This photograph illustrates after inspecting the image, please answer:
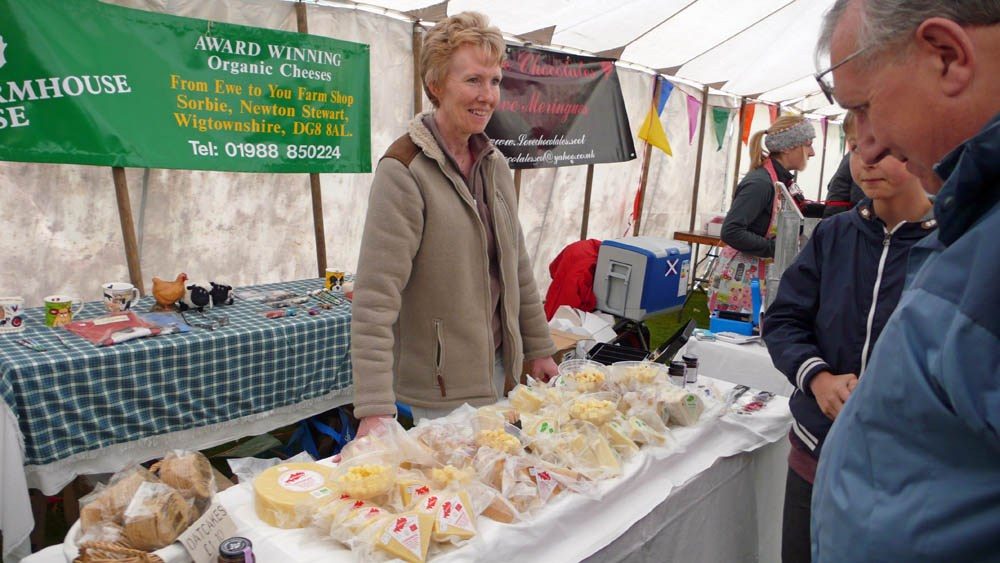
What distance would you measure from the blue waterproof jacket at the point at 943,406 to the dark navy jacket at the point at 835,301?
0.99 metres

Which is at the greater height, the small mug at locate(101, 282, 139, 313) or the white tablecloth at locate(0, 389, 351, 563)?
the small mug at locate(101, 282, 139, 313)

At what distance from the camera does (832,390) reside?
146cm

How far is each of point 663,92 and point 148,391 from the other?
5.45 meters

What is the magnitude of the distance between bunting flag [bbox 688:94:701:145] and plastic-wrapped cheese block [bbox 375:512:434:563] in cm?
670

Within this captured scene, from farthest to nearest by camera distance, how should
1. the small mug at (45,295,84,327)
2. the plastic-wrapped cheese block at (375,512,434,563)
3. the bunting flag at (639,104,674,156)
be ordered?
1. the bunting flag at (639,104,674,156)
2. the small mug at (45,295,84,327)
3. the plastic-wrapped cheese block at (375,512,434,563)

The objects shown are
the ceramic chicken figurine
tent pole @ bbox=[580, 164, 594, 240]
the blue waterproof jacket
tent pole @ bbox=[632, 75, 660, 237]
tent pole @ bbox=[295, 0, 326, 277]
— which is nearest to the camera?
the blue waterproof jacket

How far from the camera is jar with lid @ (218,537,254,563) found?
0.96m

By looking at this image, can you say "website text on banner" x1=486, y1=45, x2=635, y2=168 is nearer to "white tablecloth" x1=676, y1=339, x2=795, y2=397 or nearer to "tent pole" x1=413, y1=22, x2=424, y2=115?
"tent pole" x1=413, y1=22, x2=424, y2=115

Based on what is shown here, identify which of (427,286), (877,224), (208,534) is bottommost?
(208,534)

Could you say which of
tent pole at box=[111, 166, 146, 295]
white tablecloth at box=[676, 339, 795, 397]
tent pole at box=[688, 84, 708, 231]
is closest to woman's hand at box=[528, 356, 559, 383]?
white tablecloth at box=[676, 339, 795, 397]

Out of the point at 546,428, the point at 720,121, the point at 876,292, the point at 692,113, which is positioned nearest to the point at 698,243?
the point at 692,113

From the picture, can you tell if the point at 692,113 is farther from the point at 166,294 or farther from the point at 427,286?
the point at 427,286

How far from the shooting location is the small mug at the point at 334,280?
11.7 ft

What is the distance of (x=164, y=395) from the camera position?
99.4 inches
